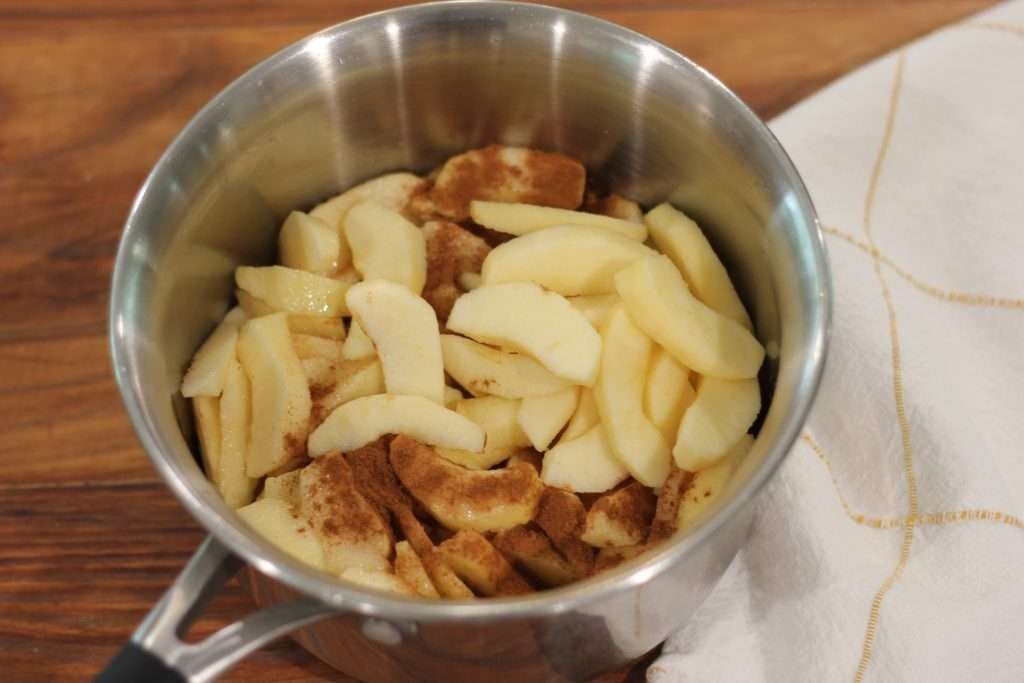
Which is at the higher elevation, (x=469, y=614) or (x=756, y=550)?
(x=469, y=614)

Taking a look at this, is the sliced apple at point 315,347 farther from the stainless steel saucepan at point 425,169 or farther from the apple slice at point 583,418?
the apple slice at point 583,418

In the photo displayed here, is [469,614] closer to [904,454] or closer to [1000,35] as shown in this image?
[904,454]

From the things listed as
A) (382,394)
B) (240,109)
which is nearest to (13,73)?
(240,109)

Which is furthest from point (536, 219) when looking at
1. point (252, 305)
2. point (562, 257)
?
point (252, 305)

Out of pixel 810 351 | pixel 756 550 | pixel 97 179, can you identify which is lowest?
pixel 756 550

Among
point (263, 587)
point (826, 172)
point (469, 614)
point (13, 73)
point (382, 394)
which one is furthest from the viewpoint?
point (13, 73)

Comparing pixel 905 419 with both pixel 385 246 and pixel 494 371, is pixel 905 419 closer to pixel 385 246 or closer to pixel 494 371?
pixel 494 371

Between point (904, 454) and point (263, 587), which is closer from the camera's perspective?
point (263, 587)
